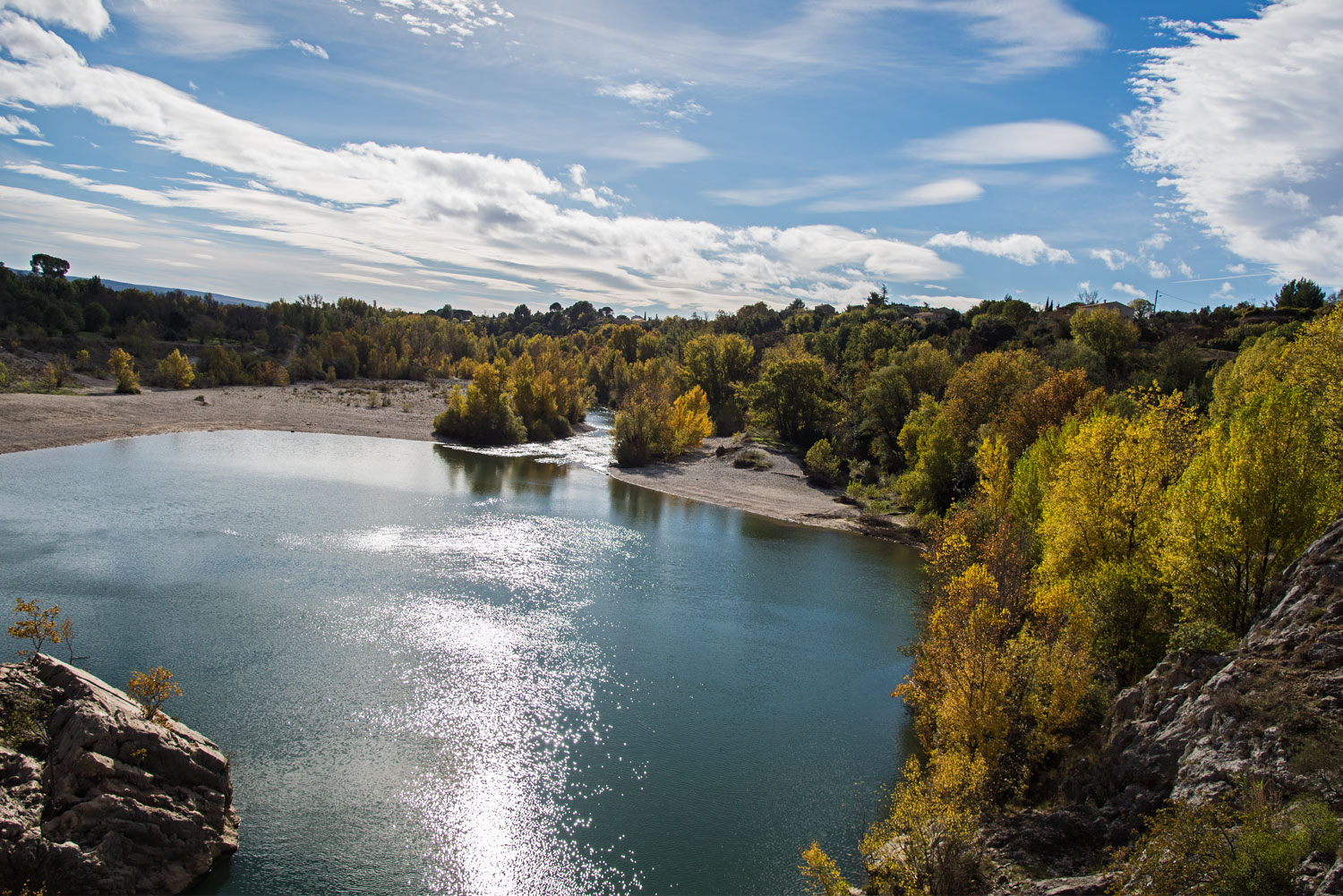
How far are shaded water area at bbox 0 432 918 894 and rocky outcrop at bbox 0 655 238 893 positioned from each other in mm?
1331

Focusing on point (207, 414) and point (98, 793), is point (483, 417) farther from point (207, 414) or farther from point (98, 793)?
point (98, 793)

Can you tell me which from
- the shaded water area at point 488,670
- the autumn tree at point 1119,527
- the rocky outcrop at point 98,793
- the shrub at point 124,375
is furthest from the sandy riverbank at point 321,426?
the rocky outcrop at point 98,793

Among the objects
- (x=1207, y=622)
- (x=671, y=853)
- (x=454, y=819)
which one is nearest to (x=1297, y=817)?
(x=1207, y=622)

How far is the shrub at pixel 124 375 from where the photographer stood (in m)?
84.3

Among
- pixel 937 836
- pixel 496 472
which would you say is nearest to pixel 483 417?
pixel 496 472

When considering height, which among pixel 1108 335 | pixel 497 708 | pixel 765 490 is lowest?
pixel 497 708

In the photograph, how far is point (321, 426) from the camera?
8031 cm

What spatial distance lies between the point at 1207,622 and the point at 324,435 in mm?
78725

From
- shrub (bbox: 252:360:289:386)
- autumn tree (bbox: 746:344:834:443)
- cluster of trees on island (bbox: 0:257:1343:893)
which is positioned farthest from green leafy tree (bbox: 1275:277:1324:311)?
shrub (bbox: 252:360:289:386)

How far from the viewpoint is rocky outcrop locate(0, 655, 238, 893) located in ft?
43.0

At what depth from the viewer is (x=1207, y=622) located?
16.2m

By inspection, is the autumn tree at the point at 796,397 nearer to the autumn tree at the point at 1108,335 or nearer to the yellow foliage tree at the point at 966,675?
the autumn tree at the point at 1108,335

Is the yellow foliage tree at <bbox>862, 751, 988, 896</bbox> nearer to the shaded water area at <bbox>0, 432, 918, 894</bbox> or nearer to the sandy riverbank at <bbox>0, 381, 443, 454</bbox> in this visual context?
the shaded water area at <bbox>0, 432, 918, 894</bbox>

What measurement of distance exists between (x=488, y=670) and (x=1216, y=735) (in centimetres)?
2141
